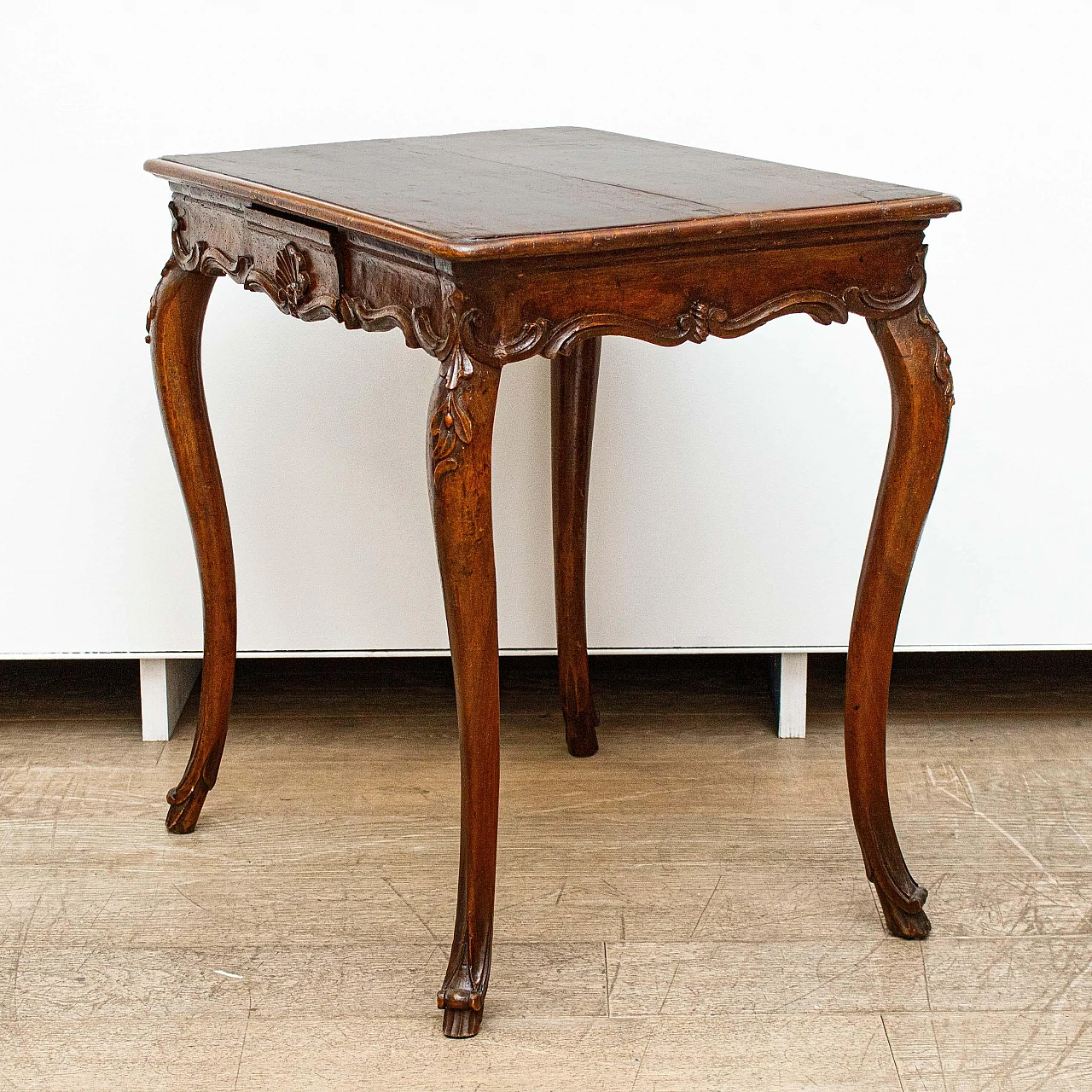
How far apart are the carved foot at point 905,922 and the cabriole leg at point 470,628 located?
41 cm

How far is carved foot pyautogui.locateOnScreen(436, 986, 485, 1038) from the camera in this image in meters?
1.26

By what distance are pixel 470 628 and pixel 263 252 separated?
42 centimetres

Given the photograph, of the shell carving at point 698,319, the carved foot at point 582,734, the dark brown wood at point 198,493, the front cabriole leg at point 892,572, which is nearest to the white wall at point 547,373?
the carved foot at point 582,734

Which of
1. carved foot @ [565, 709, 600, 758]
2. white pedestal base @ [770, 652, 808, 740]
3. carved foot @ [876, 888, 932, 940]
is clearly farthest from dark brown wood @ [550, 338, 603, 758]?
carved foot @ [876, 888, 932, 940]

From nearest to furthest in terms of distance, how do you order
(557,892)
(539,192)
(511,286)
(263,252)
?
(511,286) → (539,192) → (263,252) → (557,892)

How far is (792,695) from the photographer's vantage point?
6.20 ft

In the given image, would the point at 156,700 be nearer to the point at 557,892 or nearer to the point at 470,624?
the point at 557,892

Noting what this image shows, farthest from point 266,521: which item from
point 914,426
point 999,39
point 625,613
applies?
point 999,39

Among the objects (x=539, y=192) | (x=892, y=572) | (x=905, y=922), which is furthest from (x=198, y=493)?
(x=905, y=922)

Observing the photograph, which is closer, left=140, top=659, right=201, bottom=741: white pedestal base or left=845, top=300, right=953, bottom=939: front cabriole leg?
left=845, top=300, right=953, bottom=939: front cabriole leg

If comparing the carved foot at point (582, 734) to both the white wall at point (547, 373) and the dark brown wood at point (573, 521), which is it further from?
the white wall at point (547, 373)

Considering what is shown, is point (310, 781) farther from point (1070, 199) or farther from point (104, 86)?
point (1070, 199)

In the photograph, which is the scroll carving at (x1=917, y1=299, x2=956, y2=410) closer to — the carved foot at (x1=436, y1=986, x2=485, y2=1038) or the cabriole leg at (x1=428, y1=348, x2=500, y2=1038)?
the cabriole leg at (x1=428, y1=348, x2=500, y2=1038)

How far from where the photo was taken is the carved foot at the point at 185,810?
164cm
